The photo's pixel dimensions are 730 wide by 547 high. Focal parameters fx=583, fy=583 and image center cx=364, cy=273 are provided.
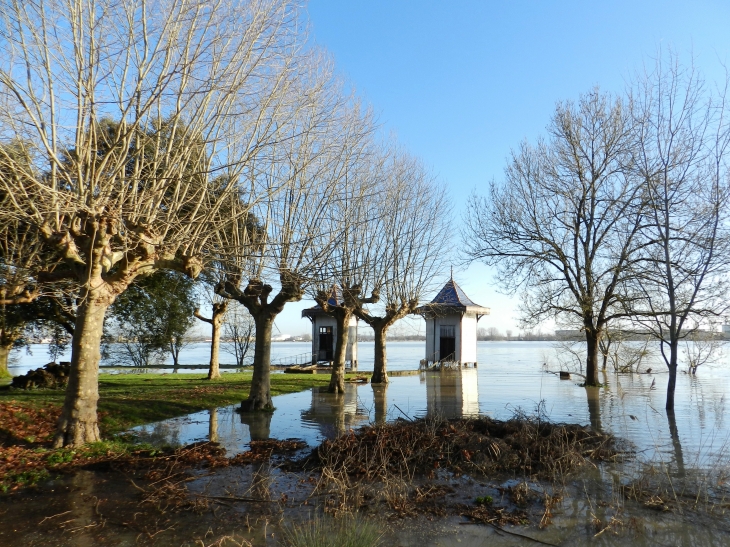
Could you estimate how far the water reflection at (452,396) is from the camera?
14.8 meters

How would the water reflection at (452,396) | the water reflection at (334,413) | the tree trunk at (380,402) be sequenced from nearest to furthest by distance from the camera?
the water reflection at (334,413) → the tree trunk at (380,402) → the water reflection at (452,396)

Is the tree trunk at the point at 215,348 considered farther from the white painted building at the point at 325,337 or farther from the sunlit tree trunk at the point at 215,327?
the white painted building at the point at 325,337

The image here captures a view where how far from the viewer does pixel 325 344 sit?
39031 millimetres

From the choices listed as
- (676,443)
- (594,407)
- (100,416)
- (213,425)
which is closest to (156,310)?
(100,416)

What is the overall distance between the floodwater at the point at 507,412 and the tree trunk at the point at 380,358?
1.39 meters

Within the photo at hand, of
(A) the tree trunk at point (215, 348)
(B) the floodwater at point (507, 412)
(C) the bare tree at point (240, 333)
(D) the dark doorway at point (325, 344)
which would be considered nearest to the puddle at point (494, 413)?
(B) the floodwater at point (507, 412)

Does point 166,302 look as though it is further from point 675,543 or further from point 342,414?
point 675,543

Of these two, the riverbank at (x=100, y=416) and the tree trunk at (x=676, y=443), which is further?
the tree trunk at (x=676, y=443)

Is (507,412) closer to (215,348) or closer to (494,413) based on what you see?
(494,413)

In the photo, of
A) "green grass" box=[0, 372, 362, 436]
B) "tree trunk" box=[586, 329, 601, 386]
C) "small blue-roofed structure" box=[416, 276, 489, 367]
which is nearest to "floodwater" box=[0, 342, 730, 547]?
"green grass" box=[0, 372, 362, 436]

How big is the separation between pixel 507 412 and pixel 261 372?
648cm

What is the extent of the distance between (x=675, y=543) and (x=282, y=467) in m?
5.28

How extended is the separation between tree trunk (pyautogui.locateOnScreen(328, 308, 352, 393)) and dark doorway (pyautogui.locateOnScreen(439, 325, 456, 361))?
54.6 ft

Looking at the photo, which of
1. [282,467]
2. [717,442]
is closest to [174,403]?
[282,467]
